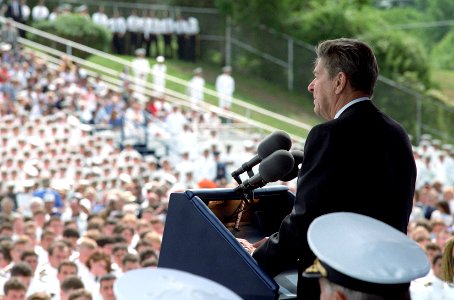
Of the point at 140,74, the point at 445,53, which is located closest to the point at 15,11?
the point at 140,74

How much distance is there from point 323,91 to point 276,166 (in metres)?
0.29

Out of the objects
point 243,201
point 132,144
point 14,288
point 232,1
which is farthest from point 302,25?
A: point 243,201

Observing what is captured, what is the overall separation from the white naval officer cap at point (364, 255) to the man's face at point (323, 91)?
3.27 feet

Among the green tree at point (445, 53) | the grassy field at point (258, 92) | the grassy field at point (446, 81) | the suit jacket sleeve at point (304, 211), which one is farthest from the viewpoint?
the green tree at point (445, 53)

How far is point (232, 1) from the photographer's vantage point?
31188mm

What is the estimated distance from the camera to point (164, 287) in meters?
2.21

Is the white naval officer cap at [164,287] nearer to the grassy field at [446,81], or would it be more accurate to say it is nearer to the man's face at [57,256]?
the man's face at [57,256]

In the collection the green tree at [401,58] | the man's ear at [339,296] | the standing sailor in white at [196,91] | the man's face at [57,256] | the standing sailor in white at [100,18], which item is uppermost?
the man's ear at [339,296]

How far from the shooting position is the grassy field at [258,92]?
1107 inches

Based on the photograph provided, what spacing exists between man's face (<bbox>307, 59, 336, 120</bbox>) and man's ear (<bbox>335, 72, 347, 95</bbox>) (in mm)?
16

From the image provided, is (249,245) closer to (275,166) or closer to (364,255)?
(275,166)

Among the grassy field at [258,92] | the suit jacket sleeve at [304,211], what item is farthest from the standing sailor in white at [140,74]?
the suit jacket sleeve at [304,211]

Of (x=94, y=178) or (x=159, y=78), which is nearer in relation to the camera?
(x=94, y=178)

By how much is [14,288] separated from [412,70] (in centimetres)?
2551
